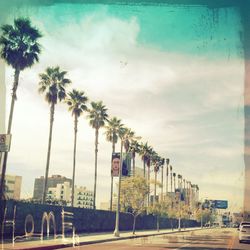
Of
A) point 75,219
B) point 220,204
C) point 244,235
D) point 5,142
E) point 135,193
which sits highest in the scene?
point 220,204

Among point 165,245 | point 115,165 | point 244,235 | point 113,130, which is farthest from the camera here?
point 113,130

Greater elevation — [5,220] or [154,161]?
[154,161]

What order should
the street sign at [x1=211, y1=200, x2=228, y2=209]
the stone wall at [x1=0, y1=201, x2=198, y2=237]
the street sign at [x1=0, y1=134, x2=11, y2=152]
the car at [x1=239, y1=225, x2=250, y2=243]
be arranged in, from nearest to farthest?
the street sign at [x1=0, y1=134, x2=11, y2=152]
the stone wall at [x1=0, y1=201, x2=198, y2=237]
the car at [x1=239, y1=225, x2=250, y2=243]
the street sign at [x1=211, y1=200, x2=228, y2=209]

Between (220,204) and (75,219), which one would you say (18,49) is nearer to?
(75,219)

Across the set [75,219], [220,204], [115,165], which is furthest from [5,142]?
[220,204]

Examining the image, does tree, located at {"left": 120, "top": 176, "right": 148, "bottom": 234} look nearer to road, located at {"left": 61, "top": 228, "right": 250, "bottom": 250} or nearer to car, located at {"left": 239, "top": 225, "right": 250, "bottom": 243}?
road, located at {"left": 61, "top": 228, "right": 250, "bottom": 250}

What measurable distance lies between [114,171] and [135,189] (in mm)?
13369

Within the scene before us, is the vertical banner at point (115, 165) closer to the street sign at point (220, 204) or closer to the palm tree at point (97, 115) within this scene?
the palm tree at point (97, 115)

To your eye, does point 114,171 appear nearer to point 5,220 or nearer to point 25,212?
point 25,212

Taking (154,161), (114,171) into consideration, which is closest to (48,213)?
(114,171)

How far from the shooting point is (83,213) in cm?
4438

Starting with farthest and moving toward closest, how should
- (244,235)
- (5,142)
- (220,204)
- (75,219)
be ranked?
(220,204)
(75,219)
(244,235)
(5,142)

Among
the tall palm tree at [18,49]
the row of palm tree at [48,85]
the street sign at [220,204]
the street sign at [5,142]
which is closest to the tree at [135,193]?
the row of palm tree at [48,85]

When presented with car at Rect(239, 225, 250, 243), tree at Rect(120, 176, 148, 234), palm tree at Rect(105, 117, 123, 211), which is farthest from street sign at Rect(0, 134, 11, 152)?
palm tree at Rect(105, 117, 123, 211)
